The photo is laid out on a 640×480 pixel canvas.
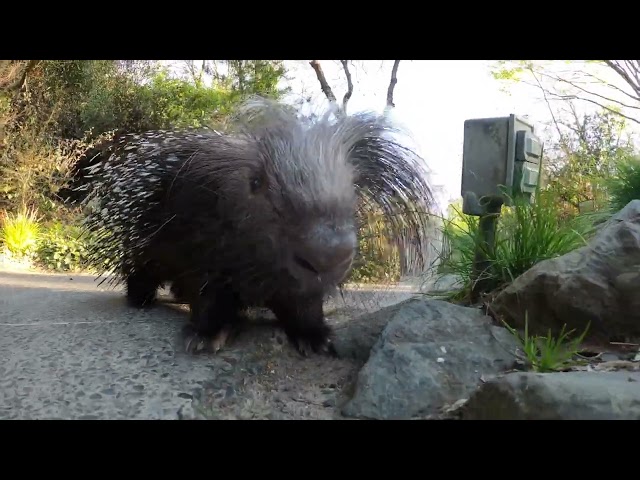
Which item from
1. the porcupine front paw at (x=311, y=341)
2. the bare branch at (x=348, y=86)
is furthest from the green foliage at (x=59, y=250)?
the porcupine front paw at (x=311, y=341)

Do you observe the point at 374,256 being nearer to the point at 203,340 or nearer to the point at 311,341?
the point at 311,341

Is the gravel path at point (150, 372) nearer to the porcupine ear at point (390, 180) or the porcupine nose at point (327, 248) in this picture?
the porcupine ear at point (390, 180)

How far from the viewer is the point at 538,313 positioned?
243cm

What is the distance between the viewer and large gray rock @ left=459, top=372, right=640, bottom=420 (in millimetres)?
1415

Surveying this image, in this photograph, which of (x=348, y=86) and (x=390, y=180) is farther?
(x=348, y=86)

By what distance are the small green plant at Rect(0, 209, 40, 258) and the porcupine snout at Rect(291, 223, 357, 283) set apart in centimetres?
790

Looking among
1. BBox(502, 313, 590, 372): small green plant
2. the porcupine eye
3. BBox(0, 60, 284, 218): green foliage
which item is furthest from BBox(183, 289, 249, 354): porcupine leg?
BBox(0, 60, 284, 218): green foliage

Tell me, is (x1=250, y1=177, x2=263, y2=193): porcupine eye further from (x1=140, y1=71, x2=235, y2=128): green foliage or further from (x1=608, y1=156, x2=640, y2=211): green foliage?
(x1=608, y1=156, x2=640, y2=211): green foliage

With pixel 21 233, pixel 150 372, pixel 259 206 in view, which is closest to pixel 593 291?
pixel 259 206

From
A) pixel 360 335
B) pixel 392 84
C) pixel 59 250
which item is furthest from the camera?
pixel 59 250

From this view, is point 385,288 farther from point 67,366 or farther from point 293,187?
point 67,366

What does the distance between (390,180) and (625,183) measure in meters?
3.32

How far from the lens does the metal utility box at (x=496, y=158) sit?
287cm

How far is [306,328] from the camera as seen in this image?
100 inches
